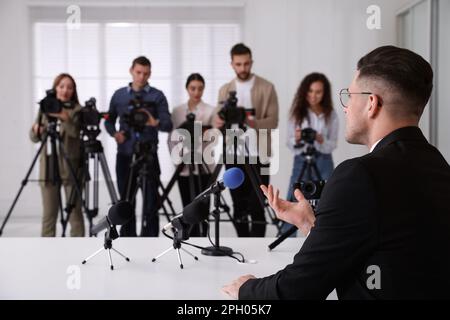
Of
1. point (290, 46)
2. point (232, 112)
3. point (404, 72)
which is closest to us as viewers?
point (404, 72)

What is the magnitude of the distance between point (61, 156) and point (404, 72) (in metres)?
3.11

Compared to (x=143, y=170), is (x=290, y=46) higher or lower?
higher

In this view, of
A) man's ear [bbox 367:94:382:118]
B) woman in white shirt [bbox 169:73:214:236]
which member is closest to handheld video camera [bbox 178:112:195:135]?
woman in white shirt [bbox 169:73:214:236]

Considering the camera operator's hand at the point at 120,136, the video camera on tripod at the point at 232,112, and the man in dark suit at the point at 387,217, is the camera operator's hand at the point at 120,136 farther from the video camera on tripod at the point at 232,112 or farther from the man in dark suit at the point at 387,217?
the man in dark suit at the point at 387,217

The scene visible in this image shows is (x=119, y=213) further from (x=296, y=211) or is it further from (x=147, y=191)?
(x=147, y=191)

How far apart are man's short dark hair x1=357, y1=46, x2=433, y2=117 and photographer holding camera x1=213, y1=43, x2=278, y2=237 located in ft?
7.66

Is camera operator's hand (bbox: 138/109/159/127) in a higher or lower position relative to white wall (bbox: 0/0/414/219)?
lower

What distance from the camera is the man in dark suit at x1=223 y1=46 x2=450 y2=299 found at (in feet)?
2.98

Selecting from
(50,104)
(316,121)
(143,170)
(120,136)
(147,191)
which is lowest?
(147,191)

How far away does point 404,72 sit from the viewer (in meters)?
1.02

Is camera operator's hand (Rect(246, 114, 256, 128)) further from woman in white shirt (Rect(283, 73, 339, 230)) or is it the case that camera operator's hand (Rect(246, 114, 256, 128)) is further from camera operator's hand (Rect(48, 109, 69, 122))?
camera operator's hand (Rect(48, 109, 69, 122))

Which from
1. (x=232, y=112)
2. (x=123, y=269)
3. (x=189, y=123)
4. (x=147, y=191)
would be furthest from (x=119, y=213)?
(x=147, y=191)

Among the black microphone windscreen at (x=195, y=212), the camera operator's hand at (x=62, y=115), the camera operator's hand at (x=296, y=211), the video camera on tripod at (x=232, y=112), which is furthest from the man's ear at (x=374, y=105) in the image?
the camera operator's hand at (x=62, y=115)

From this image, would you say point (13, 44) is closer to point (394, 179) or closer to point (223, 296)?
point (223, 296)
